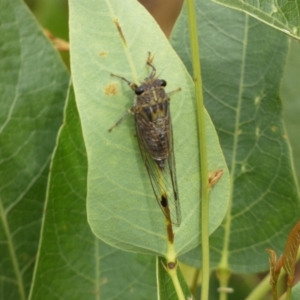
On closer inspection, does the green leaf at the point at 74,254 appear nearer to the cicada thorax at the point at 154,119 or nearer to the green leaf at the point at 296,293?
the cicada thorax at the point at 154,119

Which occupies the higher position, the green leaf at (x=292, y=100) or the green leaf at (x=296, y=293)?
the green leaf at (x=292, y=100)

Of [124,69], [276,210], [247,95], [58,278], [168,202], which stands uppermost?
[124,69]

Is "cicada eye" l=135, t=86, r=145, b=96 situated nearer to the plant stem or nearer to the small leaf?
the plant stem

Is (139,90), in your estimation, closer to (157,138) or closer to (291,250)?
(157,138)

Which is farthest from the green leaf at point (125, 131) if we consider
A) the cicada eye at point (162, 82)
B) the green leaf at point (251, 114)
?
the green leaf at point (251, 114)

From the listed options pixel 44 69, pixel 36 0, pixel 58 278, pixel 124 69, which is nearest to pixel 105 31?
pixel 124 69

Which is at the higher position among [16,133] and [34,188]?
[16,133]

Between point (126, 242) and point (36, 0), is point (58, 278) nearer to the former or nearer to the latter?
point (126, 242)
